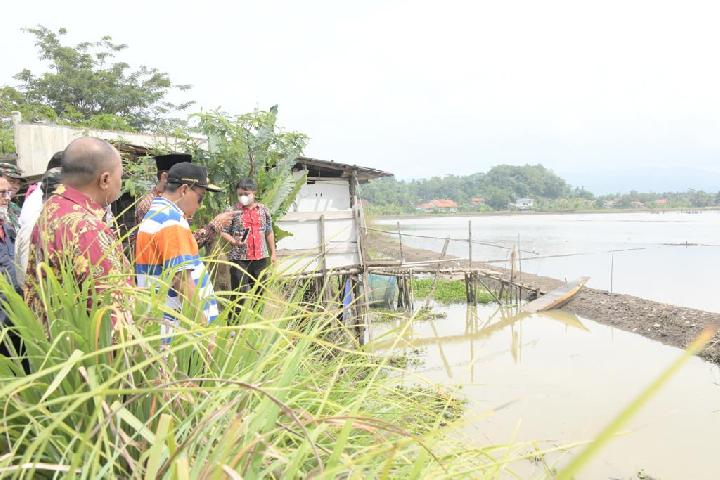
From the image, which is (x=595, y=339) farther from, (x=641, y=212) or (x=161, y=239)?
(x=641, y=212)

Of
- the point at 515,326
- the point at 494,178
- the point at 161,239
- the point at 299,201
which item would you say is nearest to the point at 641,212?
the point at 494,178

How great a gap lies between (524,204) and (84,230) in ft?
370

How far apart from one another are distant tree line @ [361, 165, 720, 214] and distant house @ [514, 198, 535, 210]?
100cm

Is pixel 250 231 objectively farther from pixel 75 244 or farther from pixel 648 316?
pixel 648 316

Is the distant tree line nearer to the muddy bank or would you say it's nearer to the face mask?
the muddy bank

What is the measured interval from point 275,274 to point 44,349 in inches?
24.5

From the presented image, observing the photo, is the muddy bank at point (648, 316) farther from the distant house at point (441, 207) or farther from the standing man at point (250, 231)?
the distant house at point (441, 207)

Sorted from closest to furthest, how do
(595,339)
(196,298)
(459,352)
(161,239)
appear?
(196,298), (161,239), (459,352), (595,339)

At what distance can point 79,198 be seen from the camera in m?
1.69

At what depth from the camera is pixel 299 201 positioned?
1044cm

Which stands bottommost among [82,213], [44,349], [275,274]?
[44,349]

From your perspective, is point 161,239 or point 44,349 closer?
point 44,349

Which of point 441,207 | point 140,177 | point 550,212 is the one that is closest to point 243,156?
point 140,177

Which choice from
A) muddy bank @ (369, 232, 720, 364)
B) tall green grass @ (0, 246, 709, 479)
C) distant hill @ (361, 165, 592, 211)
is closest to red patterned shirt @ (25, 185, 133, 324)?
tall green grass @ (0, 246, 709, 479)
